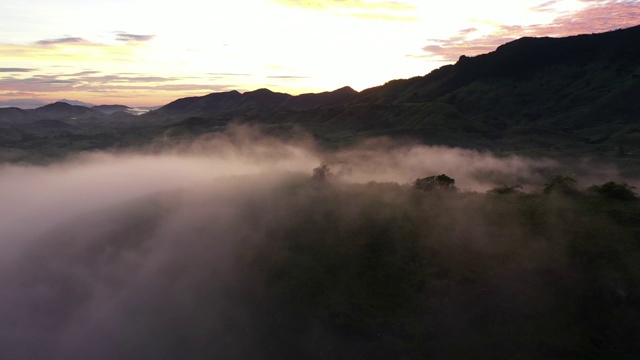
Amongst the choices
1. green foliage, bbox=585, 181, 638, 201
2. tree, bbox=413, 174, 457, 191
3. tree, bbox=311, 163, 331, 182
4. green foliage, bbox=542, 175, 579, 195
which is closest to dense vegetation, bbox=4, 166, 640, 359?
green foliage, bbox=585, 181, 638, 201

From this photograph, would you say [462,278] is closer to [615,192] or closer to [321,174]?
[615,192]

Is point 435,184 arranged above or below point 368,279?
above

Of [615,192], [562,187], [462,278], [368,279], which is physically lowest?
[368,279]

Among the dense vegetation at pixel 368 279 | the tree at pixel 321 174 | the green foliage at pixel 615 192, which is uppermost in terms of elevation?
the green foliage at pixel 615 192

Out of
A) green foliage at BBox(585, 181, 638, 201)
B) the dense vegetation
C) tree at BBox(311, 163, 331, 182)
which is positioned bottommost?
the dense vegetation

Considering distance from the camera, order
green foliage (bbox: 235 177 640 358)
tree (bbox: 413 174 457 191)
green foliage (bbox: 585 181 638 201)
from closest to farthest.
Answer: green foliage (bbox: 235 177 640 358) → green foliage (bbox: 585 181 638 201) → tree (bbox: 413 174 457 191)

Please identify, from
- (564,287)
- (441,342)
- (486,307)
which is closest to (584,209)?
(564,287)

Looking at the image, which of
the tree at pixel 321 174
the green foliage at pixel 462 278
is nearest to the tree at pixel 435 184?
the green foliage at pixel 462 278

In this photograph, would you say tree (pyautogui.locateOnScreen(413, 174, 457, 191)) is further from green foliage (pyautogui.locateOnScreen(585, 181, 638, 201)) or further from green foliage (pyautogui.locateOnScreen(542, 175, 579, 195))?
green foliage (pyautogui.locateOnScreen(585, 181, 638, 201))

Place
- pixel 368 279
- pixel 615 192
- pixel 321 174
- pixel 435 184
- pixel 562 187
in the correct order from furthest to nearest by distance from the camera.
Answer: pixel 321 174, pixel 435 184, pixel 562 187, pixel 615 192, pixel 368 279

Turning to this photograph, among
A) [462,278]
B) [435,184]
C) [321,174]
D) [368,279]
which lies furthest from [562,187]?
[321,174]

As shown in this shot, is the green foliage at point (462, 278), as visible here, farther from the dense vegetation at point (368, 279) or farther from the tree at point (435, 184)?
the tree at point (435, 184)

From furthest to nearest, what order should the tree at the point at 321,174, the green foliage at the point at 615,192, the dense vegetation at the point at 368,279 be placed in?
the tree at the point at 321,174
the green foliage at the point at 615,192
the dense vegetation at the point at 368,279

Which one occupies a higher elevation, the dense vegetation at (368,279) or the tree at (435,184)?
the tree at (435,184)
